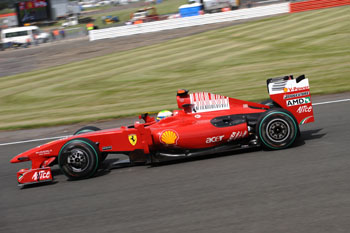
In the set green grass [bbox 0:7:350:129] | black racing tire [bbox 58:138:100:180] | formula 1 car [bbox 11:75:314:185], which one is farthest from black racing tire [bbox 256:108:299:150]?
green grass [bbox 0:7:350:129]

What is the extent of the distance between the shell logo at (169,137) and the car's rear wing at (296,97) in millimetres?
1639

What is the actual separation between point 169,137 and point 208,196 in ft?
5.17

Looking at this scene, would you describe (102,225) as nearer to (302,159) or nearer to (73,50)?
(302,159)

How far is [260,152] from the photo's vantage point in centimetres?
661

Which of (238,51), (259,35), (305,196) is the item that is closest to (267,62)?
(238,51)

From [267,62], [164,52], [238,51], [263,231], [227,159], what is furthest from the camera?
[164,52]

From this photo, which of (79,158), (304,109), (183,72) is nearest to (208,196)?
(79,158)

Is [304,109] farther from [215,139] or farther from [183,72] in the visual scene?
[183,72]

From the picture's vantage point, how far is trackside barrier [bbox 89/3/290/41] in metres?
30.7

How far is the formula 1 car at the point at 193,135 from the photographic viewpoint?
254 inches

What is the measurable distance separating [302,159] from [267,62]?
1066 centimetres

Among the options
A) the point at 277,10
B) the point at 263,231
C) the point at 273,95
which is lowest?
the point at 263,231

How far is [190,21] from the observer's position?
1287 inches

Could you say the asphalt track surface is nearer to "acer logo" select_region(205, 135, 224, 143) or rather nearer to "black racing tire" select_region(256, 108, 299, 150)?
"black racing tire" select_region(256, 108, 299, 150)
